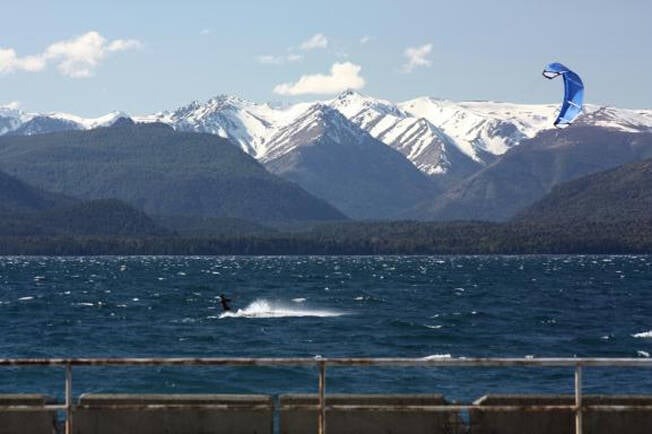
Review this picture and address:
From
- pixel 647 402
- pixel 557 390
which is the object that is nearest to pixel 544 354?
pixel 557 390

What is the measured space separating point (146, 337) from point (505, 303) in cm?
5059

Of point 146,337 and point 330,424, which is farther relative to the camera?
point 146,337

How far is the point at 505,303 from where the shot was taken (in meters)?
127

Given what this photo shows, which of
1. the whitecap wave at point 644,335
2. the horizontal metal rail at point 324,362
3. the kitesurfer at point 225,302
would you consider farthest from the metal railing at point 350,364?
the kitesurfer at point 225,302

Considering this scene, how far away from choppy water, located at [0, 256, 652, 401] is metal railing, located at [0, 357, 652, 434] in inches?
1158

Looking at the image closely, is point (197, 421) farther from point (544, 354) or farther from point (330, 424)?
point (544, 354)

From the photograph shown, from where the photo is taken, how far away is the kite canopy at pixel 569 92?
1932 inches

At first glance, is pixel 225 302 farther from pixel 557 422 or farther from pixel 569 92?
pixel 557 422

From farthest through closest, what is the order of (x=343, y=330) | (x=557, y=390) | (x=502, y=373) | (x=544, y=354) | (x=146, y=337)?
(x=343, y=330)
(x=146, y=337)
(x=544, y=354)
(x=502, y=373)
(x=557, y=390)

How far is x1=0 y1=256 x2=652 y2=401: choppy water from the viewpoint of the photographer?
5525 centimetres

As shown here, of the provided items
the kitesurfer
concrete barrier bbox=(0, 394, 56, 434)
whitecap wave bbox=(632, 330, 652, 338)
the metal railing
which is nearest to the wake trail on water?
the kitesurfer

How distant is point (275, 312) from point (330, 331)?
906 inches

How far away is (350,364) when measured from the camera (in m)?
18.5

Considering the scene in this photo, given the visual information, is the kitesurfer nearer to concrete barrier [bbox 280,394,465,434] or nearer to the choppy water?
the choppy water
